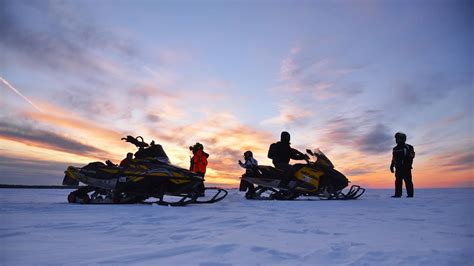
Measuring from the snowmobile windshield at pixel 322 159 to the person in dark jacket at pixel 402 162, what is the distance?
2.59m

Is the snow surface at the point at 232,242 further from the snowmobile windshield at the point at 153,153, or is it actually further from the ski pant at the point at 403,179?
the ski pant at the point at 403,179

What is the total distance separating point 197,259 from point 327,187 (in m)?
7.61

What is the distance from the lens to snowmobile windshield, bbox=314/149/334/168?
9.29 metres

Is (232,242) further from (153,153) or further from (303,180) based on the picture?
(303,180)

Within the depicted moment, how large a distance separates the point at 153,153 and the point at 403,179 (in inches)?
309

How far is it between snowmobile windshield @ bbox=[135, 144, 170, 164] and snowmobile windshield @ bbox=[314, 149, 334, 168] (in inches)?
166

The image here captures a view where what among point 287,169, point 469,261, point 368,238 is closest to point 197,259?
point 368,238

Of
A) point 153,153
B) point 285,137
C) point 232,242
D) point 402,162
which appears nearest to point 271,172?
point 285,137

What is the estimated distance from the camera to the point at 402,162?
10.5 m

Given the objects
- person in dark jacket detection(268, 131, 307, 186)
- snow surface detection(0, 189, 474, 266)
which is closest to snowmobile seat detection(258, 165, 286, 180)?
person in dark jacket detection(268, 131, 307, 186)

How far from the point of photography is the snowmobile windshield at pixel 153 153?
7109 mm

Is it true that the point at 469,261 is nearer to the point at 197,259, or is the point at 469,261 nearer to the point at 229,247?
the point at 229,247

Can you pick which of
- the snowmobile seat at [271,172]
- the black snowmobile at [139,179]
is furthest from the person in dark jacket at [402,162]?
the black snowmobile at [139,179]

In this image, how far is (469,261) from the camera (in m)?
2.40
